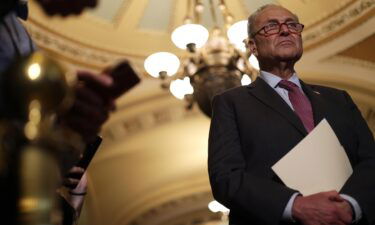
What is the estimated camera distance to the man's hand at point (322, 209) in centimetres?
133

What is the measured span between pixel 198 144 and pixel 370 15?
327cm

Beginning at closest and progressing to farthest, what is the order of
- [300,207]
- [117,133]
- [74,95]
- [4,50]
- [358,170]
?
[74,95]
[4,50]
[300,207]
[358,170]
[117,133]

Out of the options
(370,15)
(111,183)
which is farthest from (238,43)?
(111,183)

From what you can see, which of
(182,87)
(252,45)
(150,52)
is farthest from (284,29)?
(150,52)

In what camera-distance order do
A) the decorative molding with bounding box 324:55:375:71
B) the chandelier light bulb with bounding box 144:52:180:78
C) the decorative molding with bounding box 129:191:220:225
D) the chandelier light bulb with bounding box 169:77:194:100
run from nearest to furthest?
the chandelier light bulb with bounding box 144:52:180:78 → the chandelier light bulb with bounding box 169:77:194:100 → the decorative molding with bounding box 324:55:375:71 → the decorative molding with bounding box 129:191:220:225

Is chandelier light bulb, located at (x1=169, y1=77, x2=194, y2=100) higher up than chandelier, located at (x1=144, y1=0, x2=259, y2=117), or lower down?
lower down

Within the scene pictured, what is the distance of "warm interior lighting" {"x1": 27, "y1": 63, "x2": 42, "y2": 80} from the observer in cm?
71

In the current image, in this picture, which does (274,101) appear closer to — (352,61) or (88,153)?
(88,153)

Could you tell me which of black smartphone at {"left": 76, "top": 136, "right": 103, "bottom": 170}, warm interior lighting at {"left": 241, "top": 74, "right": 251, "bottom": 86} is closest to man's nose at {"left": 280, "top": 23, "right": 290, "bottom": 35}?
black smartphone at {"left": 76, "top": 136, "right": 103, "bottom": 170}

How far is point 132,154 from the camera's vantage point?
9.13 m

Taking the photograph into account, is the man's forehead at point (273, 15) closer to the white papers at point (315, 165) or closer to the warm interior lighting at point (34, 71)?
the white papers at point (315, 165)

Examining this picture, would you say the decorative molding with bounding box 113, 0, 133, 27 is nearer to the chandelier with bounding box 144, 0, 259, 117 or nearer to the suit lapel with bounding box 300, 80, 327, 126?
the chandelier with bounding box 144, 0, 259, 117

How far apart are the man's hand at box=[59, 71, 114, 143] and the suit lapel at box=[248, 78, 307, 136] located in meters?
0.77

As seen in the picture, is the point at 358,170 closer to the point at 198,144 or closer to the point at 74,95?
the point at 74,95
